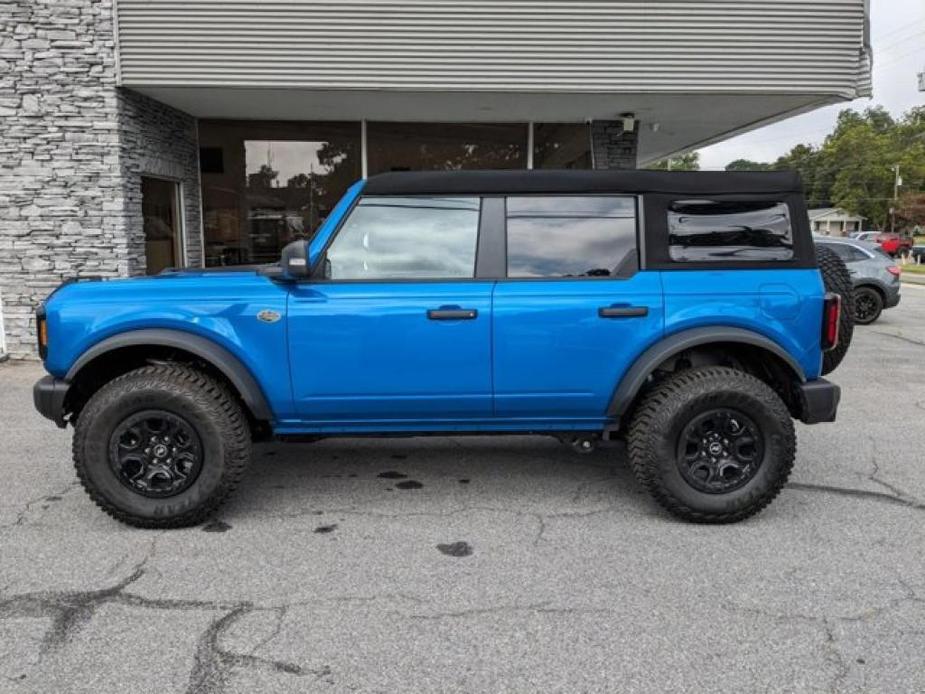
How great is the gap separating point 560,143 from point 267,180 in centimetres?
438

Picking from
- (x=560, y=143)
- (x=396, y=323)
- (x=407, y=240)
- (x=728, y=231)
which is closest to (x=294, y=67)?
(x=560, y=143)

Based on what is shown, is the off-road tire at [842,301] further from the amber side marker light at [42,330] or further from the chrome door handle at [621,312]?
the amber side marker light at [42,330]

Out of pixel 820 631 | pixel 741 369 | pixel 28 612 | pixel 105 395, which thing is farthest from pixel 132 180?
pixel 820 631

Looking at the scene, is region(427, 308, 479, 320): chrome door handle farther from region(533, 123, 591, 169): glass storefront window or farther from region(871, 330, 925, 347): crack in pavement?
region(871, 330, 925, 347): crack in pavement

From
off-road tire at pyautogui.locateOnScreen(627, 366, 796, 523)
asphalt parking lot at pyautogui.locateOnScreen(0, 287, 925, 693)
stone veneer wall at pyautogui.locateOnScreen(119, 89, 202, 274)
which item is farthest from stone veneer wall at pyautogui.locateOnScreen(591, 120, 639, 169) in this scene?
off-road tire at pyautogui.locateOnScreen(627, 366, 796, 523)

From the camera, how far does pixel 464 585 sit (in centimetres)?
329

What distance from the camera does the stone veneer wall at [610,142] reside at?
1041cm

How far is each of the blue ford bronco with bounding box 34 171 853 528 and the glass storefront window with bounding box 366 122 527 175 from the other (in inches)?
271

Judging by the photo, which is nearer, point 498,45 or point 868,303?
point 498,45

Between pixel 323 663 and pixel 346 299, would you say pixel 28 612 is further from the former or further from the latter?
pixel 346 299

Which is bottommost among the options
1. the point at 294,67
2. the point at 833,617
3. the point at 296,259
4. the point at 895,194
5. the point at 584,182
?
the point at 833,617

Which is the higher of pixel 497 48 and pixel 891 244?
pixel 497 48

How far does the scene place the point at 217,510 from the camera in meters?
4.00

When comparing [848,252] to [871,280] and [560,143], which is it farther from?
[560,143]
